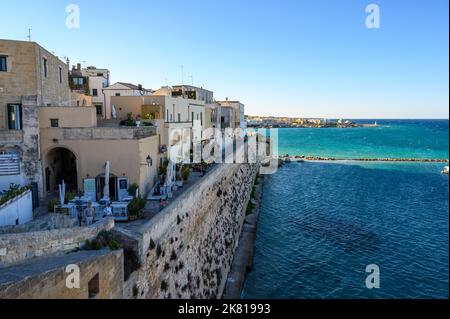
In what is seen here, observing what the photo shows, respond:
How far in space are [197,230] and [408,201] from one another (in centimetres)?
2481

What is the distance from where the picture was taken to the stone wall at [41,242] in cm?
746

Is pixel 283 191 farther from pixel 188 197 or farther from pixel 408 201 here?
pixel 188 197

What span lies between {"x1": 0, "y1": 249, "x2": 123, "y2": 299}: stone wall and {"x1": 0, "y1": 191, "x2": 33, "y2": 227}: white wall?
3.43 metres

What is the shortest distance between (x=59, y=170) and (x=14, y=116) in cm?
312

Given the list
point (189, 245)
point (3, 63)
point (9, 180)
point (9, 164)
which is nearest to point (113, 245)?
point (189, 245)

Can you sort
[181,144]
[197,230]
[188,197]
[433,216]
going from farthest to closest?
[433,216] → [181,144] → [197,230] → [188,197]

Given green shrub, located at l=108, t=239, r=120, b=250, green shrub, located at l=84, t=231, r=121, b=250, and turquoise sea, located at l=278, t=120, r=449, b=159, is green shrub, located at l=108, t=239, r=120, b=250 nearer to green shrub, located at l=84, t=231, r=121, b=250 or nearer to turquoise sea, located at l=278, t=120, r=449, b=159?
green shrub, located at l=84, t=231, r=121, b=250

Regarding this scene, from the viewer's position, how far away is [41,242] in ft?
26.3

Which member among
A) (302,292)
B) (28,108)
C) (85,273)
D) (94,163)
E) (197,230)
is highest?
(28,108)

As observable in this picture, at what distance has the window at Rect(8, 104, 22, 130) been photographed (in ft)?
47.4

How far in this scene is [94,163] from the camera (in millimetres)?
14633

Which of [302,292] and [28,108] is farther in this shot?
[302,292]

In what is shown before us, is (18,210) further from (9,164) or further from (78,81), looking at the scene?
(78,81)
